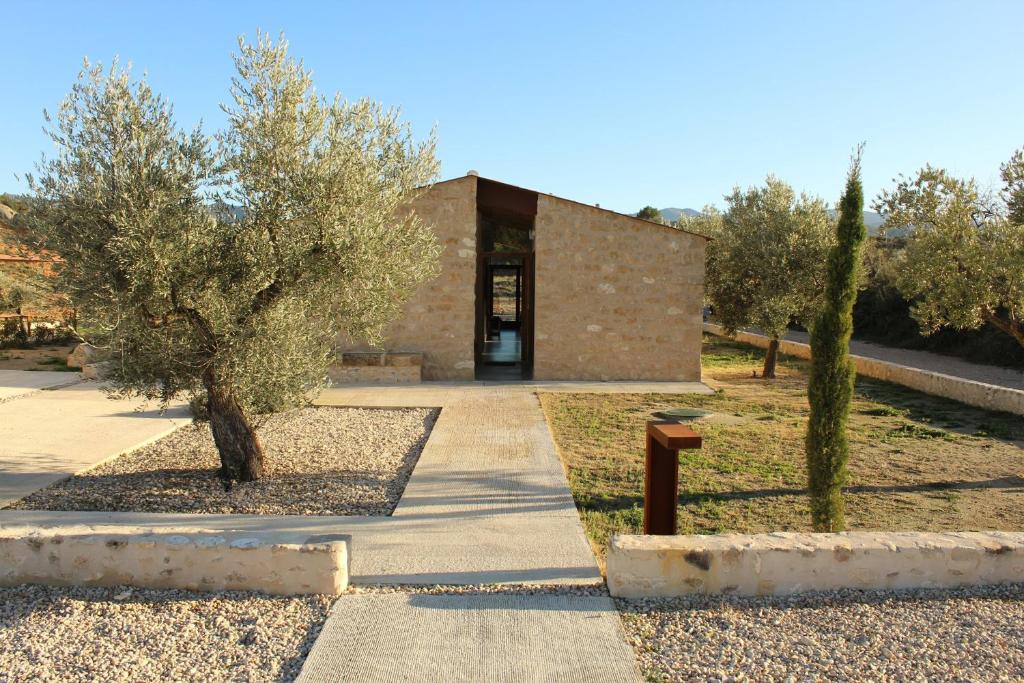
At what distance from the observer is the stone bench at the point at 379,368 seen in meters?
12.0

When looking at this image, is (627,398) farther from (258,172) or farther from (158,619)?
(158,619)

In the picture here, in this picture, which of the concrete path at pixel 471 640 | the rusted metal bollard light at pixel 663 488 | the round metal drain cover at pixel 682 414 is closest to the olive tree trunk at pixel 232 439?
the concrete path at pixel 471 640

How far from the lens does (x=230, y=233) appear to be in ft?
16.9

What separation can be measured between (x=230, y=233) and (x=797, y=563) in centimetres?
442

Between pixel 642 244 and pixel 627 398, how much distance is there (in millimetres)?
3004

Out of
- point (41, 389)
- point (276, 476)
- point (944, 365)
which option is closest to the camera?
point (276, 476)

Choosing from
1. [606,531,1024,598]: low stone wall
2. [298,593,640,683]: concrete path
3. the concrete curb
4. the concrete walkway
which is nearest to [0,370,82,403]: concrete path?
the concrete curb

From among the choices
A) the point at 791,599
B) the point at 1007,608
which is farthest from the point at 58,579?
the point at 1007,608

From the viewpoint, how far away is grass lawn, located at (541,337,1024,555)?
218 inches

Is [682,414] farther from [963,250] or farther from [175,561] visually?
[175,561]

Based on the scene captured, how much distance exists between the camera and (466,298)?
12094 mm

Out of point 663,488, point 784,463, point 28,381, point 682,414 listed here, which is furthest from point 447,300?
point 663,488

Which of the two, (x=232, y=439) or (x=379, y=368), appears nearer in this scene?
(x=232, y=439)

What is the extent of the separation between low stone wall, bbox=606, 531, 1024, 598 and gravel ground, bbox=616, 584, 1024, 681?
62 mm
